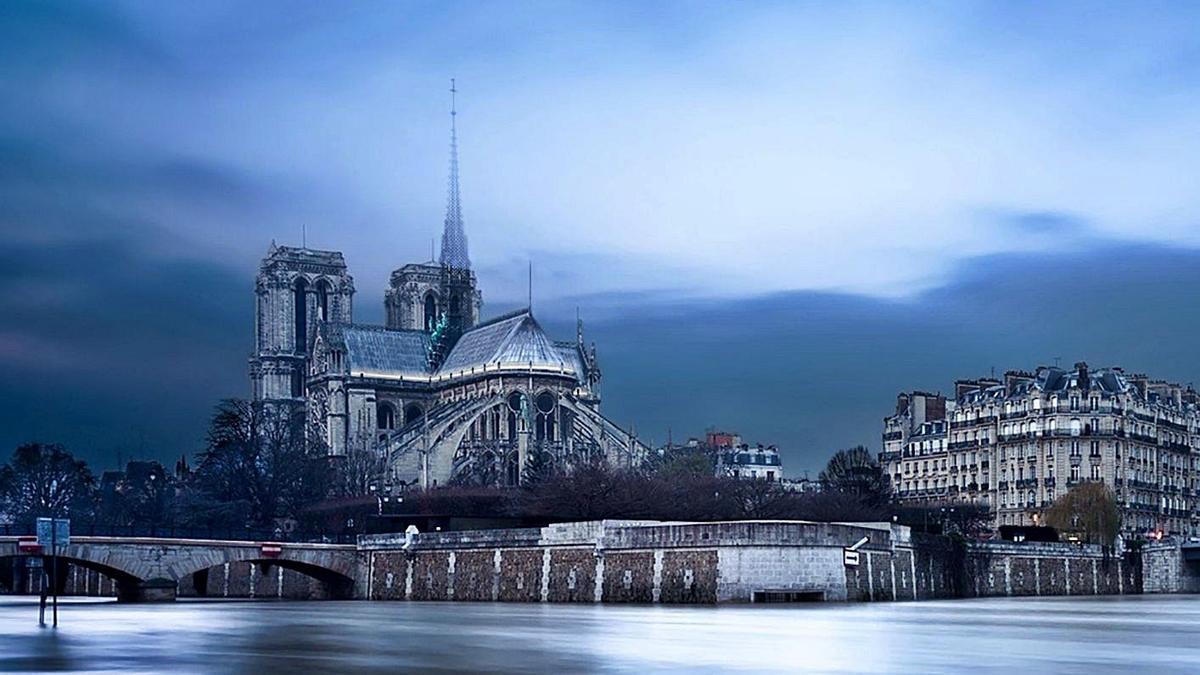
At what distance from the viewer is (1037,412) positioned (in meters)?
120

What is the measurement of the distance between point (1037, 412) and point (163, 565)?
67.6 m

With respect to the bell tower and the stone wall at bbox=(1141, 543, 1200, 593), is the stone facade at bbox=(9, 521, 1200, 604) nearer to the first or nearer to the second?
the stone wall at bbox=(1141, 543, 1200, 593)

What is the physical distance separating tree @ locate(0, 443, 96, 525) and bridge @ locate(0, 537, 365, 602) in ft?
184

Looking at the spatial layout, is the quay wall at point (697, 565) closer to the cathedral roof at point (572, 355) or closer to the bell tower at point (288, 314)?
the cathedral roof at point (572, 355)

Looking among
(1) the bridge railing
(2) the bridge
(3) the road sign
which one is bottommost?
(2) the bridge

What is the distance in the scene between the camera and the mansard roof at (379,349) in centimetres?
15912

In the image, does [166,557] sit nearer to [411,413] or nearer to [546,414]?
[546,414]

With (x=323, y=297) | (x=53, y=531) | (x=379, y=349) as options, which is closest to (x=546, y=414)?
(x=379, y=349)

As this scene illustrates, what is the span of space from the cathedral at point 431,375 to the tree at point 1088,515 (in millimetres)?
34009

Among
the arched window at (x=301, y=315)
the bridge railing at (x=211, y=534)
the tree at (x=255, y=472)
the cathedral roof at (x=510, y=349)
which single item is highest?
the arched window at (x=301, y=315)

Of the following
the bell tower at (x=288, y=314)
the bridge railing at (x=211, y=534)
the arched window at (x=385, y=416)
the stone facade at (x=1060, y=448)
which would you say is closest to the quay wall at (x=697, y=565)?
the bridge railing at (x=211, y=534)

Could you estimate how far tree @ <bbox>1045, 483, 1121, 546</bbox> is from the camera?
336ft

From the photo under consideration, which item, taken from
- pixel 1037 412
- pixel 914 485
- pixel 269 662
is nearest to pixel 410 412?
pixel 914 485

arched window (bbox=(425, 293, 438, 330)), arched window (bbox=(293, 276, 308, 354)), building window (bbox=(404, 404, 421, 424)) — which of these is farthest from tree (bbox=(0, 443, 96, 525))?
arched window (bbox=(425, 293, 438, 330))
